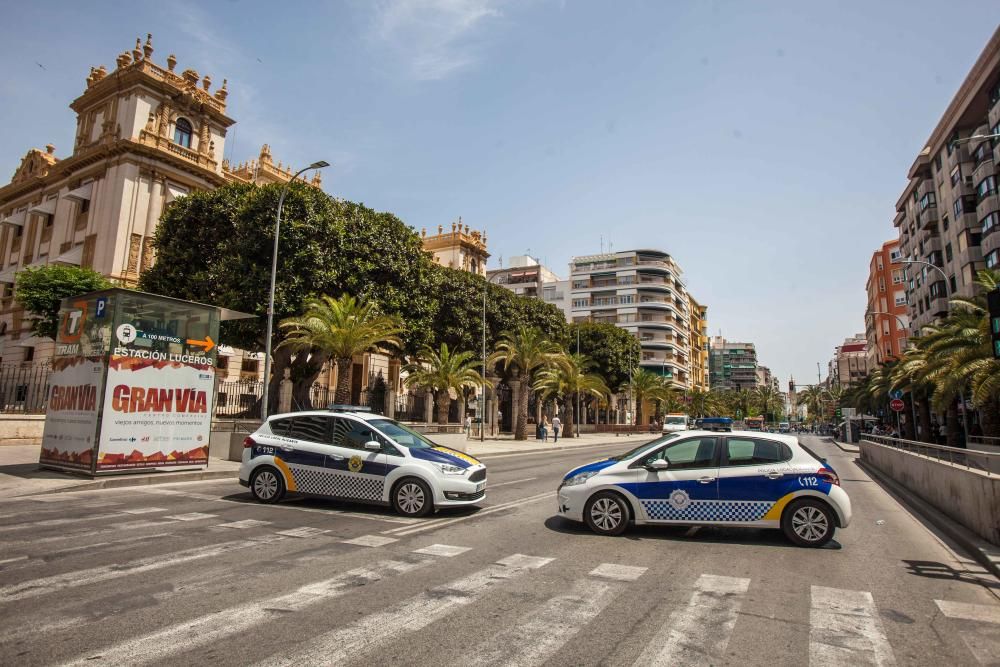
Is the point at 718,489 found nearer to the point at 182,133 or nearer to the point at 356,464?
the point at 356,464

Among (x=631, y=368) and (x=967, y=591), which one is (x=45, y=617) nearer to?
(x=967, y=591)

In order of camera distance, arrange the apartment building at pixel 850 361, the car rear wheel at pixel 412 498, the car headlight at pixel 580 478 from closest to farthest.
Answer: the car headlight at pixel 580 478 → the car rear wheel at pixel 412 498 → the apartment building at pixel 850 361

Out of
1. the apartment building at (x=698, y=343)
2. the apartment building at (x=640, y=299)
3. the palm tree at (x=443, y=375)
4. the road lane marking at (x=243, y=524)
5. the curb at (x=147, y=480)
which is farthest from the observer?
the apartment building at (x=698, y=343)

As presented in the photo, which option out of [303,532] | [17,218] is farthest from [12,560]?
[17,218]

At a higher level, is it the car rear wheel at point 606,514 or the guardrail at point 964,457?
the guardrail at point 964,457

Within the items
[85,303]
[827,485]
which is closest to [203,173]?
[85,303]

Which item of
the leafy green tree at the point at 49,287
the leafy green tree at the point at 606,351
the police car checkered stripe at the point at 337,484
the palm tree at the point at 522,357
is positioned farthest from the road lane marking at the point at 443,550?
the leafy green tree at the point at 606,351

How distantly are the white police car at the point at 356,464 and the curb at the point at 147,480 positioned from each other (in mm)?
4215

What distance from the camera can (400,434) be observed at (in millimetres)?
10188

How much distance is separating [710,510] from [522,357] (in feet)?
114

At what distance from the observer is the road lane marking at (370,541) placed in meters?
7.28

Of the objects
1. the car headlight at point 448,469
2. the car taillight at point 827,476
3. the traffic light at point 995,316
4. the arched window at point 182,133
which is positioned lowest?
the car headlight at point 448,469

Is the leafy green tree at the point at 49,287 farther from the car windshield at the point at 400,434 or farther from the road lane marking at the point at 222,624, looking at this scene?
the road lane marking at the point at 222,624

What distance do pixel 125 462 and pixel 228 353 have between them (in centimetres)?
2735
